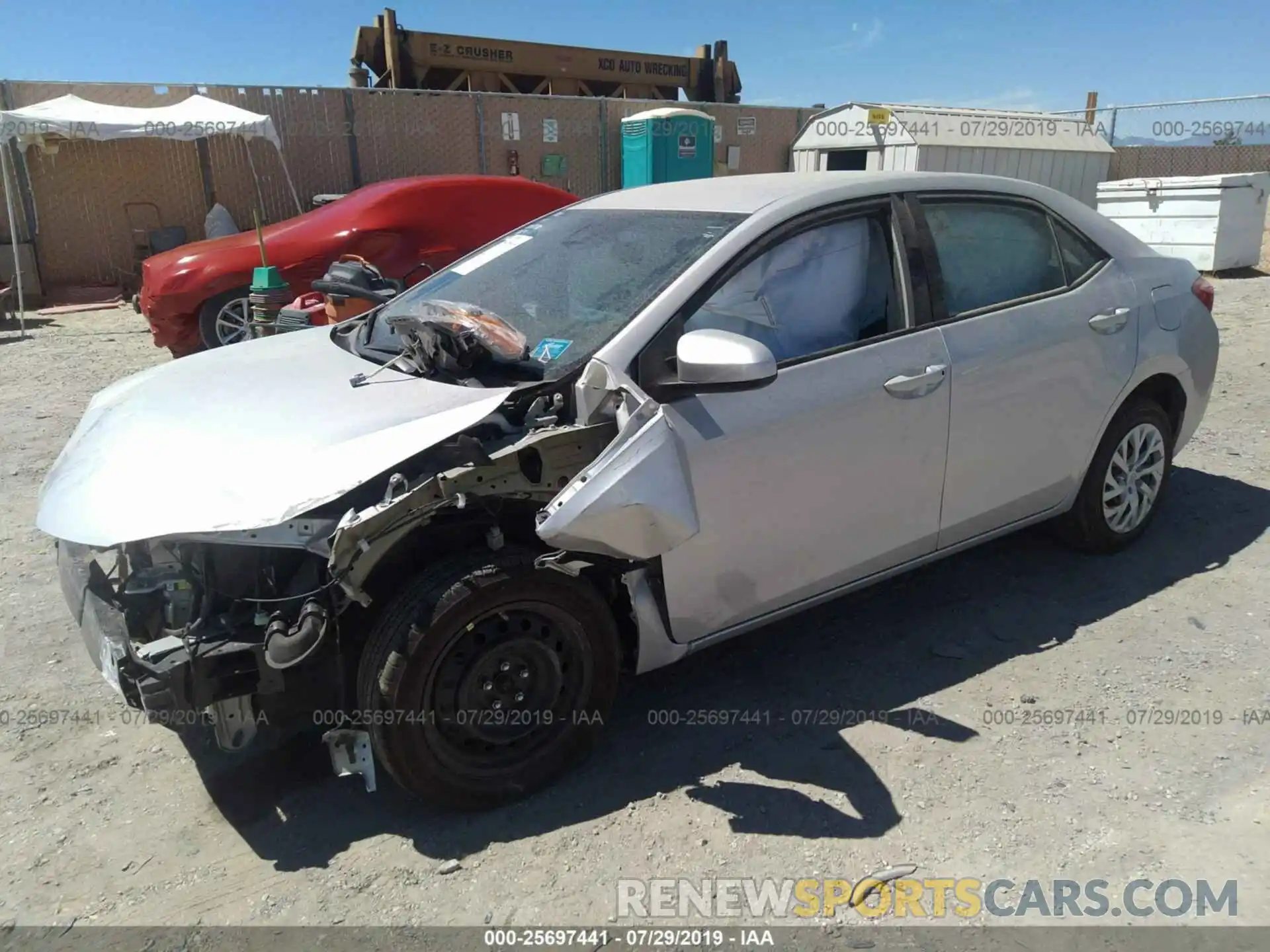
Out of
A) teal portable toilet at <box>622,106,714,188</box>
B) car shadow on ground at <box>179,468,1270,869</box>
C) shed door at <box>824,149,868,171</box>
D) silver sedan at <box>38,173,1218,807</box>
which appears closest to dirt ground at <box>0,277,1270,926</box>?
car shadow on ground at <box>179,468,1270,869</box>

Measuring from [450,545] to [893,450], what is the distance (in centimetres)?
154

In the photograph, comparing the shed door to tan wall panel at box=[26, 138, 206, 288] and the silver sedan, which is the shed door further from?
the silver sedan

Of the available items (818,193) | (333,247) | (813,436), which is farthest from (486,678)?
(333,247)

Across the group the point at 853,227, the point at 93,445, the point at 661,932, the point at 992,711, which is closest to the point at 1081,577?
the point at 992,711

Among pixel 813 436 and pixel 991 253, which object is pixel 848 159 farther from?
pixel 813 436

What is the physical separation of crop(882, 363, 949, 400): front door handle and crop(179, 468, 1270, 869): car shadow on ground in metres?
1.05

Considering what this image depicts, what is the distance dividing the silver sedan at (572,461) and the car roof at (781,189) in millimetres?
17

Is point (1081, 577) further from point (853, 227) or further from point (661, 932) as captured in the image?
point (661, 932)

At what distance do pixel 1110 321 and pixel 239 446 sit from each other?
3335 millimetres

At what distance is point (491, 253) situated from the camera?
3764mm

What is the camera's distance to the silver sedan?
2441mm

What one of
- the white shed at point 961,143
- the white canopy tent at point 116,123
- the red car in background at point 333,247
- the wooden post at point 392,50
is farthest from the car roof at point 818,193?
the wooden post at point 392,50

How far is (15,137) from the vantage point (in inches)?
486

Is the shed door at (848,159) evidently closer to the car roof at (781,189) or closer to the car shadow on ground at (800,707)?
→ the car shadow on ground at (800,707)
